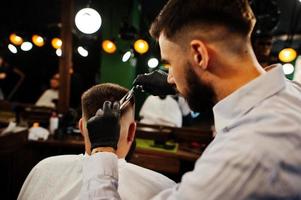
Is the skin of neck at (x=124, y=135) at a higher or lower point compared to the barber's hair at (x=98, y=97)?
lower

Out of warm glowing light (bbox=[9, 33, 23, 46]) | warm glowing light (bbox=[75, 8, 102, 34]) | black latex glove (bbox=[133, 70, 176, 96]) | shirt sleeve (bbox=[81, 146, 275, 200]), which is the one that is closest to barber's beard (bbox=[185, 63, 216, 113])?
shirt sleeve (bbox=[81, 146, 275, 200])

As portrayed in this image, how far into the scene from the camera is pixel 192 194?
77cm

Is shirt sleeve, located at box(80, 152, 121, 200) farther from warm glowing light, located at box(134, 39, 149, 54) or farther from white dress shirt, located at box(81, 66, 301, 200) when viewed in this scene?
warm glowing light, located at box(134, 39, 149, 54)

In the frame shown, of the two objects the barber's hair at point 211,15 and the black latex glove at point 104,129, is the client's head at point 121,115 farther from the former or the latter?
the barber's hair at point 211,15

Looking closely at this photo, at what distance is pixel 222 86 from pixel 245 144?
0.88 feet

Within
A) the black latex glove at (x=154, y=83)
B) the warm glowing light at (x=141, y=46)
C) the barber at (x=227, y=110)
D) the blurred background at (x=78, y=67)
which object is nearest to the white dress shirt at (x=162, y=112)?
the blurred background at (x=78, y=67)

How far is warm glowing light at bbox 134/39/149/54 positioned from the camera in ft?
13.6

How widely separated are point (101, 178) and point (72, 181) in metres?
0.52

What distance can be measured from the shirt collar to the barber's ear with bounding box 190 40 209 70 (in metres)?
0.14

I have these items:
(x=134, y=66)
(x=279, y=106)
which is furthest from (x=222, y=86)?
(x=134, y=66)

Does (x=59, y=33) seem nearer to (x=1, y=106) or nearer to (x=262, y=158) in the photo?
(x=1, y=106)

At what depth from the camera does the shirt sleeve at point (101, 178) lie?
0.96 m

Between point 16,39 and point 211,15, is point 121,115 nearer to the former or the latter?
point 211,15

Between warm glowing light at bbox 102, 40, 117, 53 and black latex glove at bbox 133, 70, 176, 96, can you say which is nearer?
black latex glove at bbox 133, 70, 176, 96
